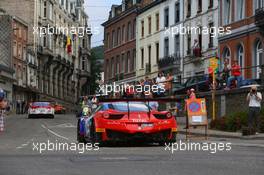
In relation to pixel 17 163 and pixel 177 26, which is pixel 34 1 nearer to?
pixel 177 26

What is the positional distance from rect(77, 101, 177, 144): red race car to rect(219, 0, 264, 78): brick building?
911 inches

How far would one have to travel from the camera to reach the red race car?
18797 mm

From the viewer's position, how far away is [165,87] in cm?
4484

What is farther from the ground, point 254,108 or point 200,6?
point 200,6

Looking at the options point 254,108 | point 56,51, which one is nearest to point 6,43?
point 56,51

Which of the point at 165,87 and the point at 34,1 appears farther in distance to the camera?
the point at 34,1

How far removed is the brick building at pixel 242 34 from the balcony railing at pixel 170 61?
12.1m

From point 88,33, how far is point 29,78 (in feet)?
142

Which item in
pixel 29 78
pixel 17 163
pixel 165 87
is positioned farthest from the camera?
pixel 29 78

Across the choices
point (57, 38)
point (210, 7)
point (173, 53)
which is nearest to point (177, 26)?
point (173, 53)

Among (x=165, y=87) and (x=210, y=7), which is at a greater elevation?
(x=210, y=7)

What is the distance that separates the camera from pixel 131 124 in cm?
1878

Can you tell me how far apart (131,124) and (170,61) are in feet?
150

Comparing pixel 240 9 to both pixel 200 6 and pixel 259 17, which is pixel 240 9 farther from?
pixel 200 6
